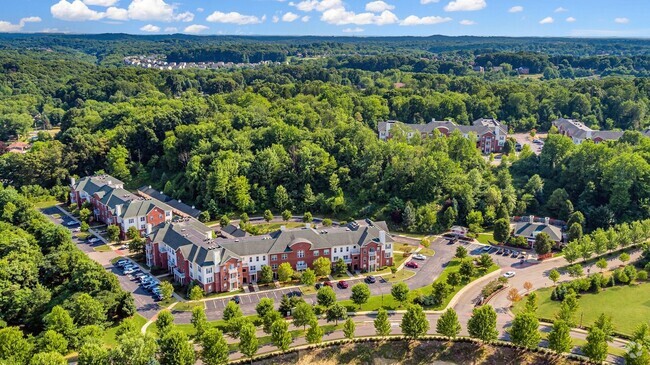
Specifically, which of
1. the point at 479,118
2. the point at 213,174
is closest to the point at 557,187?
the point at 479,118

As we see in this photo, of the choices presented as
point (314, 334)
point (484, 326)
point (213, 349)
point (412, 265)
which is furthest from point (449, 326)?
point (213, 349)

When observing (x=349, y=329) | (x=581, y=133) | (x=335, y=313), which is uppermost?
(x=581, y=133)

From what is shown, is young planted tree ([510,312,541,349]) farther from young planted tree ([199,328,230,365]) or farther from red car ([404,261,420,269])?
young planted tree ([199,328,230,365])

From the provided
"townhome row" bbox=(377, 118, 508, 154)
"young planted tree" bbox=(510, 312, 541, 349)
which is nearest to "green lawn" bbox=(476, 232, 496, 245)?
"young planted tree" bbox=(510, 312, 541, 349)

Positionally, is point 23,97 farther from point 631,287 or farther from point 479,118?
point 631,287

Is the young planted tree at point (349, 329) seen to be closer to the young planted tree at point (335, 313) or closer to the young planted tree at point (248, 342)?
the young planted tree at point (335, 313)

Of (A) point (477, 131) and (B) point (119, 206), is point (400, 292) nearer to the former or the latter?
(B) point (119, 206)
